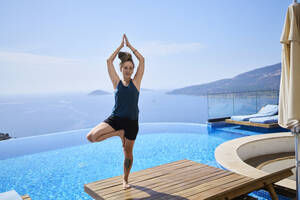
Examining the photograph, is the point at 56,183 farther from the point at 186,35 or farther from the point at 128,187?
the point at 186,35

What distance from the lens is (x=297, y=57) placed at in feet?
8.69

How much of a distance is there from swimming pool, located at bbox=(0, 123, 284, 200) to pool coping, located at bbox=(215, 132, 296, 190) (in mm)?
709

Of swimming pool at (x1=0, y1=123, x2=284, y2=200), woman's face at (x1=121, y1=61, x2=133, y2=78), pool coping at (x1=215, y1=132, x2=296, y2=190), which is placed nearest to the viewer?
woman's face at (x1=121, y1=61, x2=133, y2=78)

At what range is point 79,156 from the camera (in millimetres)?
8062

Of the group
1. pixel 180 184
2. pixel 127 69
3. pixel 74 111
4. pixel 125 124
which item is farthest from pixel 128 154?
pixel 74 111

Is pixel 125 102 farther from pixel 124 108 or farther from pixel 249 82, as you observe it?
pixel 249 82

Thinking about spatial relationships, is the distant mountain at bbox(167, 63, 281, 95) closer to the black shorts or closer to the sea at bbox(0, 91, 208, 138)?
the sea at bbox(0, 91, 208, 138)

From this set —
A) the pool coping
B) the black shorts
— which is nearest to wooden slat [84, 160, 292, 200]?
the pool coping

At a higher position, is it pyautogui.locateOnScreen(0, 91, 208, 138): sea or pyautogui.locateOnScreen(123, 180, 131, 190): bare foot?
pyautogui.locateOnScreen(123, 180, 131, 190): bare foot

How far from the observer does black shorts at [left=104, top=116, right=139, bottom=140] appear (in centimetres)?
321

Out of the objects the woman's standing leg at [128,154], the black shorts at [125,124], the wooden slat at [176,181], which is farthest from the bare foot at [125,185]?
the black shorts at [125,124]

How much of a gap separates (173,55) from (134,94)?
39140mm

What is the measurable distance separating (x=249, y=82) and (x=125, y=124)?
141ft

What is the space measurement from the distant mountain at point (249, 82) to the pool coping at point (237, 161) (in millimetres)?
29874
